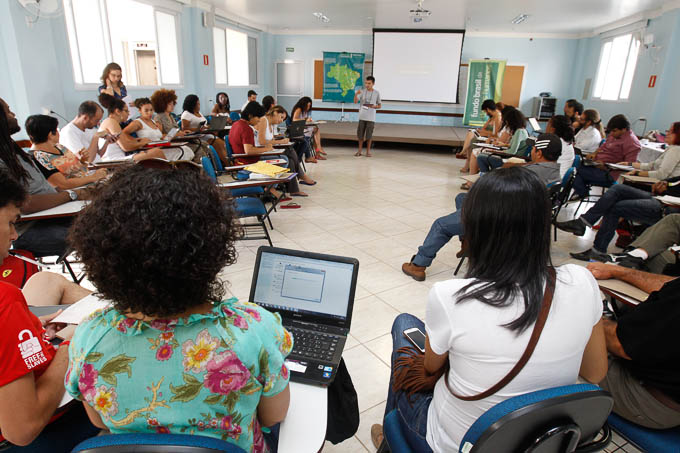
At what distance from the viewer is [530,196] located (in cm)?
104

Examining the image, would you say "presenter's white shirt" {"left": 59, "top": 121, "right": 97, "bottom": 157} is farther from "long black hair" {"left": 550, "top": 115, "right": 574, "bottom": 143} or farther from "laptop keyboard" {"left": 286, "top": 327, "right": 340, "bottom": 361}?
"long black hair" {"left": 550, "top": 115, "right": 574, "bottom": 143}

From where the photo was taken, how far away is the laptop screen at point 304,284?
127 cm

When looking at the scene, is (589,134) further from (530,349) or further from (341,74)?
(341,74)

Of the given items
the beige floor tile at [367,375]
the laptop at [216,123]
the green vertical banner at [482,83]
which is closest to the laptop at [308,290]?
the beige floor tile at [367,375]

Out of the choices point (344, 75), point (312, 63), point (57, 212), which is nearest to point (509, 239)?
point (57, 212)

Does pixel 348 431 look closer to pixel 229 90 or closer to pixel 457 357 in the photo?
pixel 457 357

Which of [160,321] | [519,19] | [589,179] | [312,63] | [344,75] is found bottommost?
[589,179]

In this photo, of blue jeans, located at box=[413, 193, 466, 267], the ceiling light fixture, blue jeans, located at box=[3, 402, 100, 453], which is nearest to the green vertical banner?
the ceiling light fixture

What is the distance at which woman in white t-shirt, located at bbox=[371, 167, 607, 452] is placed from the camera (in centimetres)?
94

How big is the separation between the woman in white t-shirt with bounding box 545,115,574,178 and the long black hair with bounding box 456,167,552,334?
310 centimetres

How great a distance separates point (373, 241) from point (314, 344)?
2751 millimetres

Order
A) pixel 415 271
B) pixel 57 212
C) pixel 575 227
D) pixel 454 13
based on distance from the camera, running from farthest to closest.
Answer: pixel 454 13
pixel 575 227
pixel 415 271
pixel 57 212

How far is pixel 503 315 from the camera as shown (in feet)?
3.10

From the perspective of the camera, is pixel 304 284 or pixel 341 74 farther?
pixel 341 74
